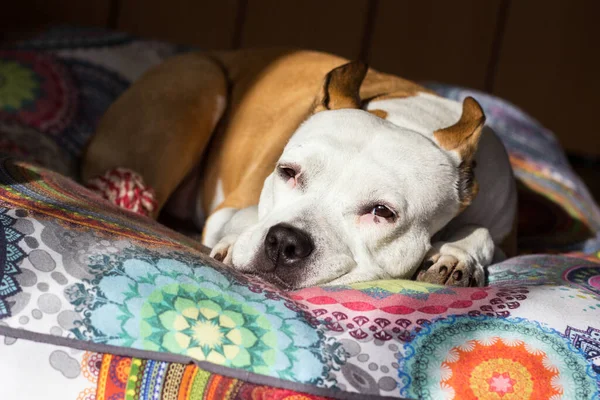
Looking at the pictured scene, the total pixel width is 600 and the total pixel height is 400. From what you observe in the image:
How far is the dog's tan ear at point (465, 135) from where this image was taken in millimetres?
1958

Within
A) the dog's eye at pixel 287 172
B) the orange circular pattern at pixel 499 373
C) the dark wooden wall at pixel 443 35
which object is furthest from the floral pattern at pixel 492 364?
the dark wooden wall at pixel 443 35

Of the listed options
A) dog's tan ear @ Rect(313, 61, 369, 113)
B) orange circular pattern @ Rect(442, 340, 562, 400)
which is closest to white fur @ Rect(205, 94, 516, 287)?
dog's tan ear @ Rect(313, 61, 369, 113)

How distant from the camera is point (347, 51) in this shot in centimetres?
575

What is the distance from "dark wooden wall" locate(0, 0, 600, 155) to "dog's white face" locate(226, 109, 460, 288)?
3900mm

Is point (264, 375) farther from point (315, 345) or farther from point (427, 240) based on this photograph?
point (427, 240)

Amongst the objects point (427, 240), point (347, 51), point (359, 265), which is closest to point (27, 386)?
point (359, 265)

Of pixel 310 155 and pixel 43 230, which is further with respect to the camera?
pixel 310 155

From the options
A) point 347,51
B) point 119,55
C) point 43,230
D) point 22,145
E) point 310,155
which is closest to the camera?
point 43,230

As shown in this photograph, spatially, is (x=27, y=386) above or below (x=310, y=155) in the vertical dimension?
below

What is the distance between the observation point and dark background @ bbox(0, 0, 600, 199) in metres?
5.54

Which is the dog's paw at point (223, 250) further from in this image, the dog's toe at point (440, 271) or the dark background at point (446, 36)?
the dark background at point (446, 36)

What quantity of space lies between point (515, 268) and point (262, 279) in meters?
0.75

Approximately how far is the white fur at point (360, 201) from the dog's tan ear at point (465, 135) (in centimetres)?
3

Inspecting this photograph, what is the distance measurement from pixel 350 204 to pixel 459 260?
354mm
